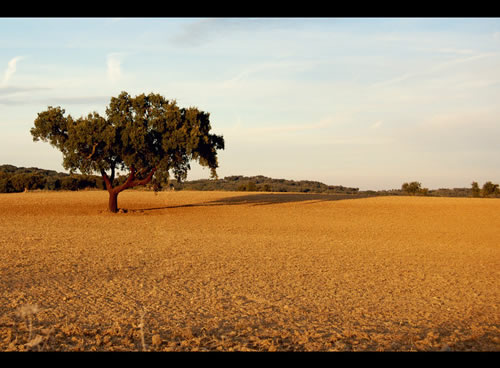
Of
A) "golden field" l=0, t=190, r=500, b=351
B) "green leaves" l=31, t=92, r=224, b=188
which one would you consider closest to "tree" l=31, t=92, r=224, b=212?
"green leaves" l=31, t=92, r=224, b=188

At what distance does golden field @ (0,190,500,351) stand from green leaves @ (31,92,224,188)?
577 cm

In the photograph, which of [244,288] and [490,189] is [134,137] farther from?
[490,189]

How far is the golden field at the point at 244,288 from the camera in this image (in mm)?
6281

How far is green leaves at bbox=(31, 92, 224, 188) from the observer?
27094 mm

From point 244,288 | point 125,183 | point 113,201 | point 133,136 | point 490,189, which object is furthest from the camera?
point 490,189

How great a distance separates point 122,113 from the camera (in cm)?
2842

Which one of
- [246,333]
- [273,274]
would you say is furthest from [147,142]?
[246,333]

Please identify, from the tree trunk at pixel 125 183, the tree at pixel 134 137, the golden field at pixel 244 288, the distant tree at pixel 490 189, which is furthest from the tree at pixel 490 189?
the tree trunk at pixel 125 183

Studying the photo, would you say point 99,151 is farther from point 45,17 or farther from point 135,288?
point 45,17

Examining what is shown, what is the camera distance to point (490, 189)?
178 ft

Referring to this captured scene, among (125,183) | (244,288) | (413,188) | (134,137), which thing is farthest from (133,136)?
(413,188)

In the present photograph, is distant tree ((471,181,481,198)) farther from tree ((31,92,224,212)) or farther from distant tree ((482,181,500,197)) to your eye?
tree ((31,92,224,212))

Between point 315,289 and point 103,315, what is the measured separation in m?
4.52

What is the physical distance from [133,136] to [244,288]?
1900 centimetres
